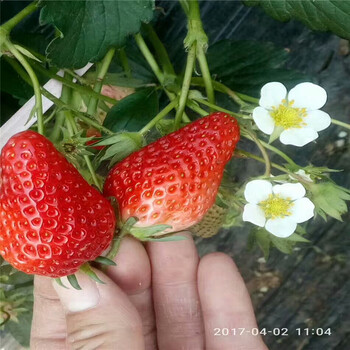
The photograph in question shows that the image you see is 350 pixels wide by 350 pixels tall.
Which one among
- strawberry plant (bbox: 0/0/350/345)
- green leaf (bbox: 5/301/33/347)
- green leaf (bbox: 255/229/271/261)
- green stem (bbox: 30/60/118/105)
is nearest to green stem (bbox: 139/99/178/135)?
strawberry plant (bbox: 0/0/350/345)

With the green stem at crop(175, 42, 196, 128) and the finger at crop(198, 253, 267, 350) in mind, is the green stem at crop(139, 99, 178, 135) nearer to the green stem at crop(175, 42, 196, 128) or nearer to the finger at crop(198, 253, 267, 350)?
the green stem at crop(175, 42, 196, 128)

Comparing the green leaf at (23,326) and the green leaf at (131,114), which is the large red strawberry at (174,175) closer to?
the green leaf at (131,114)

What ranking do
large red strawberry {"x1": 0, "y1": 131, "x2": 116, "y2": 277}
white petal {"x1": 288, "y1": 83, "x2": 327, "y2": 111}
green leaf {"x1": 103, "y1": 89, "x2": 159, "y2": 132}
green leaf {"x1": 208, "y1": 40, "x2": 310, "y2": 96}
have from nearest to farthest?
1. large red strawberry {"x1": 0, "y1": 131, "x2": 116, "y2": 277}
2. white petal {"x1": 288, "y1": 83, "x2": 327, "y2": 111}
3. green leaf {"x1": 103, "y1": 89, "x2": 159, "y2": 132}
4. green leaf {"x1": 208, "y1": 40, "x2": 310, "y2": 96}

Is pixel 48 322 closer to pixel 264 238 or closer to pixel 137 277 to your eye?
pixel 137 277

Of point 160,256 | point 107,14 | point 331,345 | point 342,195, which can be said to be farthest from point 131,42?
point 331,345

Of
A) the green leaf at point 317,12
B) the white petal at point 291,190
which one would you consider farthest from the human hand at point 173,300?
the green leaf at point 317,12

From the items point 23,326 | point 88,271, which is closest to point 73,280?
point 88,271

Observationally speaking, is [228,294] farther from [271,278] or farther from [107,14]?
[107,14]
